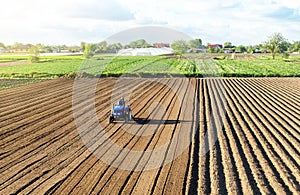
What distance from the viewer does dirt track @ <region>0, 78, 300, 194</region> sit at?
29.3 feet

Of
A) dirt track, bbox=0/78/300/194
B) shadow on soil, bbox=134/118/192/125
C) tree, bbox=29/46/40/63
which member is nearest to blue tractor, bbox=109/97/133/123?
dirt track, bbox=0/78/300/194

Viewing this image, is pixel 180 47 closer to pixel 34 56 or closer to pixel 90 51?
pixel 90 51

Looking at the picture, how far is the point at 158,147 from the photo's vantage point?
471 inches

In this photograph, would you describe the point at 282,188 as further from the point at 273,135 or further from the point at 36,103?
the point at 36,103

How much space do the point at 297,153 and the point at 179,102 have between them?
9923 millimetres

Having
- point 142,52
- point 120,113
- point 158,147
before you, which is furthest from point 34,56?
point 158,147

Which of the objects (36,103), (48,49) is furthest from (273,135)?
(48,49)

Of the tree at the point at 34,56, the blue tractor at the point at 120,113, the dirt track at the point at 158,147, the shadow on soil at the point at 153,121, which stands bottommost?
the dirt track at the point at 158,147

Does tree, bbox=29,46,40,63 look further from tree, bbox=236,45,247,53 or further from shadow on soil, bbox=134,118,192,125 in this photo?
tree, bbox=236,45,247,53

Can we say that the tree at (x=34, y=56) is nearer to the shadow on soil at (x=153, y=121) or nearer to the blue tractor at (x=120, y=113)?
the shadow on soil at (x=153, y=121)

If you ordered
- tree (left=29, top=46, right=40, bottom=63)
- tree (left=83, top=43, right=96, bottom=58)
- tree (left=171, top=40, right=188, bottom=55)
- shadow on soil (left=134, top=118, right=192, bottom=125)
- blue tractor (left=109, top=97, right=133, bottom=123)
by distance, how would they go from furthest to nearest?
tree (left=171, top=40, right=188, bottom=55), tree (left=83, top=43, right=96, bottom=58), tree (left=29, top=46, right=40, bottom=63), shadow on soil (left=134, top=118, right=192, bottom=125), blue tractor (left=109, top=97, right=133, bottom=123)

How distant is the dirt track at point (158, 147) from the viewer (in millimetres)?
8945

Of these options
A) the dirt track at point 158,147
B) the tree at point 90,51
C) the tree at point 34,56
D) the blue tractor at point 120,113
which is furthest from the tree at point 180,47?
the blue tractor at point 120,113

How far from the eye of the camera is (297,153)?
1169cm
